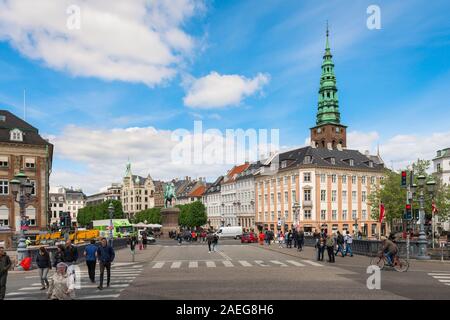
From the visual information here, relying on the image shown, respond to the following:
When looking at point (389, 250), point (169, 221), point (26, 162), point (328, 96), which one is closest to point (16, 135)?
point (26, 162)

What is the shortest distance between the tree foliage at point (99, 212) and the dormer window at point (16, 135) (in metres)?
80.2

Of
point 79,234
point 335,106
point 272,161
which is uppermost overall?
point 335,106

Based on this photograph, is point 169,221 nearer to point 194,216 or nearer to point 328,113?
point 194,216

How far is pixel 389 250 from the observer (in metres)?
21.8

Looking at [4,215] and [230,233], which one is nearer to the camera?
[4,215]

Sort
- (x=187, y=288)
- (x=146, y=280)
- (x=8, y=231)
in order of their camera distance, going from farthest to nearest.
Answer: (x=8, y=231) → (x=146, y=280) → (x=187, y=288)

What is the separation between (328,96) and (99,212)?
85410mm

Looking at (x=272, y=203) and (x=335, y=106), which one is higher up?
(x=335, y=106)

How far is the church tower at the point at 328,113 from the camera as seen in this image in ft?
359

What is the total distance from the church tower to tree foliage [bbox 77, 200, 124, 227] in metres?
66.3

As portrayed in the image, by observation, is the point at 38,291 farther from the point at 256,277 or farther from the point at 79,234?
the point at 79,234
